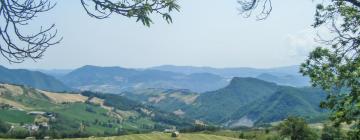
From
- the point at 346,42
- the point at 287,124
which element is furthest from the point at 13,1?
the point at 287,124

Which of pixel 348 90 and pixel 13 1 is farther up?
pixel 13 1

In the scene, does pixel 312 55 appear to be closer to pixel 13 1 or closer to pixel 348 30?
pixel 348 30

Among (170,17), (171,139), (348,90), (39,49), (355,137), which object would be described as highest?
(170,17)

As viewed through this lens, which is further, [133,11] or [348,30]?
[348,30]

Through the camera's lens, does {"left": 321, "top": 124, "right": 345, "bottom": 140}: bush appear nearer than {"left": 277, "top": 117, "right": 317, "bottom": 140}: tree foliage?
No

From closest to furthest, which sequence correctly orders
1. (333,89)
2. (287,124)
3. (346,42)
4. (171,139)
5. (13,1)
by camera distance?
(13,1), (346,42), (333,89), (287,124), (171,139)

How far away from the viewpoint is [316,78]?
22.2 m

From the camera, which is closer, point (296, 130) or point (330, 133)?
point (296, 130)

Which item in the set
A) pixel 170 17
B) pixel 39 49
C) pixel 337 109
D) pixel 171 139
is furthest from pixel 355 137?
pixel 171 139

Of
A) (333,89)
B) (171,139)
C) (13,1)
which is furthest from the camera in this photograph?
(171,139)

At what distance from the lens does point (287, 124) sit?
11919 cm

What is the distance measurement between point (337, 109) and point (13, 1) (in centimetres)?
1444

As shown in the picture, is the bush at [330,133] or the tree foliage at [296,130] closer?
the tree foliage at [296,130]

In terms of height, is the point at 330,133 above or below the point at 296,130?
below
